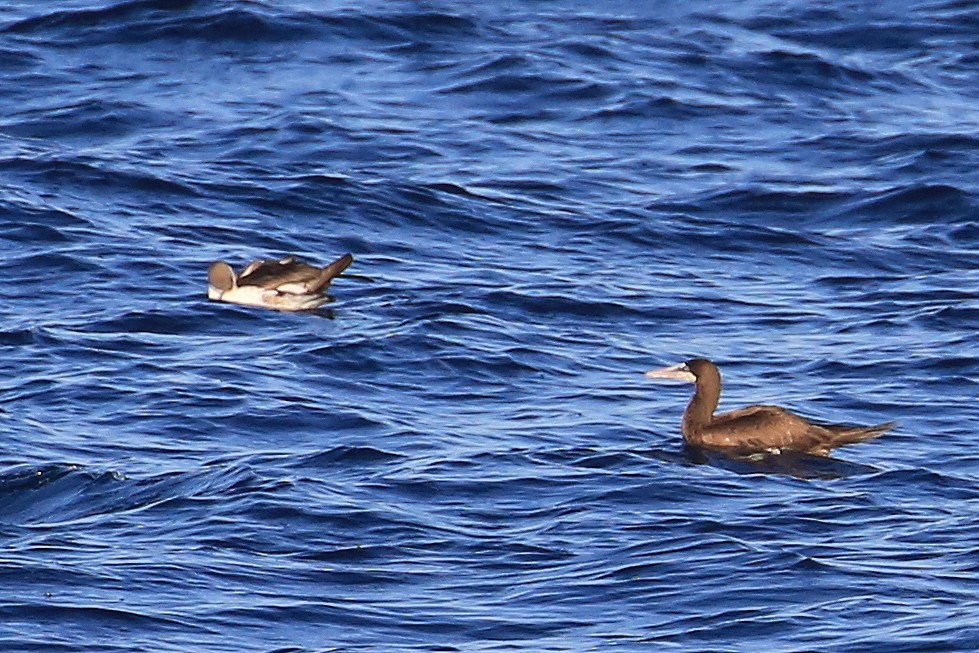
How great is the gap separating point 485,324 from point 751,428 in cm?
282

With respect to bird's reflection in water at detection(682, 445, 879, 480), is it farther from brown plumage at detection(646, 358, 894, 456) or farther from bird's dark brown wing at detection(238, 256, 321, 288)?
bird's dark brown wing at detection(238, 256, 321, 288)

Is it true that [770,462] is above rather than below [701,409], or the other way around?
below

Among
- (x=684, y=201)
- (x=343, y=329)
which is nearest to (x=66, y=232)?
(x=343, y=329)

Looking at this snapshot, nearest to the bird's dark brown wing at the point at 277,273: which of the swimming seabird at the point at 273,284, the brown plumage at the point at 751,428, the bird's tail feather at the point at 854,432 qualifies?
the swimming seabird at the point at 273,284

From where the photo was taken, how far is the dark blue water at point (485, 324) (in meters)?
9.74

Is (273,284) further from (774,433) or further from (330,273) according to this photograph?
(774,433)

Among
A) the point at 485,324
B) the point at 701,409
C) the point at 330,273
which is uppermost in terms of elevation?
the point at 330,273

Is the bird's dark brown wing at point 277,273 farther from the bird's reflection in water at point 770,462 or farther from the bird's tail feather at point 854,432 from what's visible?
the bird's tail feather at point 854,432

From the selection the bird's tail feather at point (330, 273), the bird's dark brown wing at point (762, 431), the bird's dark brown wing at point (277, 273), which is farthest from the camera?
the bird's tail feather at point (330, 273)

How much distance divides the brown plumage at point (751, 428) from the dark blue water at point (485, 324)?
16cm

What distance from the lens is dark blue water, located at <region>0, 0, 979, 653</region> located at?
9742 mm

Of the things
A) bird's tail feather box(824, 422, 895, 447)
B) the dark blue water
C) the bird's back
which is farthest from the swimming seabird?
bird's tail feather box(824, 422, 895, 447)

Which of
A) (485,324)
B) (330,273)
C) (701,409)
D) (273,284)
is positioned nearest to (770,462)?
(701,409)

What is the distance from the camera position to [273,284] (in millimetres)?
14961
